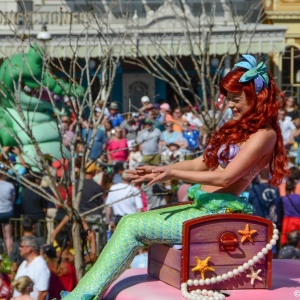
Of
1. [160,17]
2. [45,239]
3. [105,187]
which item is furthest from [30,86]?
[160,17]

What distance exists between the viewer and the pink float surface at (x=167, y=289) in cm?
440

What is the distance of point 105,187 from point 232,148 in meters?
7.55

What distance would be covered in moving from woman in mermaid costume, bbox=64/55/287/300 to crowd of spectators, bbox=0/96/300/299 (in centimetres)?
159

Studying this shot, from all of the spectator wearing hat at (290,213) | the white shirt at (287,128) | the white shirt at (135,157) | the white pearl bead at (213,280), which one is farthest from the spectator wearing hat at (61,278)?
the white shirt at (287,128)

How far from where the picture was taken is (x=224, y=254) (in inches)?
175

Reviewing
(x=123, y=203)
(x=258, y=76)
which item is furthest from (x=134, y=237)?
(x=123, y=203)

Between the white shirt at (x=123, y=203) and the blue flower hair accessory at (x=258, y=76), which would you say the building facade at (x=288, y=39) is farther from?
the blue flower hair accessory at (x=258, y=76)

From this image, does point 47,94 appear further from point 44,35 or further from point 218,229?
point 218,229

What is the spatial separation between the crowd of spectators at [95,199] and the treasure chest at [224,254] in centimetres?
169

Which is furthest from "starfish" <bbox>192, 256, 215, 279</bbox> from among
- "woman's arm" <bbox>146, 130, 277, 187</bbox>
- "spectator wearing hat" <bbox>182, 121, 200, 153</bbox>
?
"spectator wearing hat" <bbox>182, 121, 200, 153</bbox>

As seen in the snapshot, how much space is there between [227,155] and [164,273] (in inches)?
27.2

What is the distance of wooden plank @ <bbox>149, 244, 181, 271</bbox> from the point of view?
14.7 feet

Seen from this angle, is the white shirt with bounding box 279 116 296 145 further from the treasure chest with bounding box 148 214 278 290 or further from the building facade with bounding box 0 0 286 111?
the treasure chest with bounding box 148 214 278 290

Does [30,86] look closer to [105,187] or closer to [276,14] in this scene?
[105,187]
